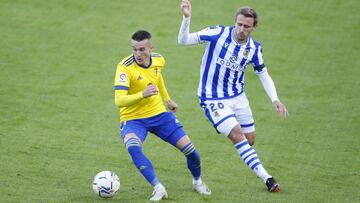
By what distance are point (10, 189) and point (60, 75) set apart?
6668 millimetres

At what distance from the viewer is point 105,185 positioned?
30.2 feet

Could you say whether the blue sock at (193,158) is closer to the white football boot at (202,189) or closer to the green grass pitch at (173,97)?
the white football boot at (202,189)

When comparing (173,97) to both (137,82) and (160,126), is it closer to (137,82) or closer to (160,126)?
(160,126)

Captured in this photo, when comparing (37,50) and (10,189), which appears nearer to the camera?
(10,189)

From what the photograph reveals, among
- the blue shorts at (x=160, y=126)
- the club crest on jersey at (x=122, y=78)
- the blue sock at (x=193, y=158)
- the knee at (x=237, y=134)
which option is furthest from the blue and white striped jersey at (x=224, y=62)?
the club crest on jersey at (x=122, y=78)

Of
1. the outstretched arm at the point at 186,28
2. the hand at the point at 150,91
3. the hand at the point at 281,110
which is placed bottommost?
the hand at the point at 281,110

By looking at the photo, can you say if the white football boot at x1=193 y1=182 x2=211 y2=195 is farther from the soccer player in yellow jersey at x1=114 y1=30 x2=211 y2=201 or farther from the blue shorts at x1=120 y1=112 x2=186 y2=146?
the blue shorts at x1=120 y1=112 x2=186 y2=146

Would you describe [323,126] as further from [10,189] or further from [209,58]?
[10,189]

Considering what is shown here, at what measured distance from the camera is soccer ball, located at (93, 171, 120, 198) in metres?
9.20

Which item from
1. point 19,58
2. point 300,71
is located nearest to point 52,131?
point 19,58

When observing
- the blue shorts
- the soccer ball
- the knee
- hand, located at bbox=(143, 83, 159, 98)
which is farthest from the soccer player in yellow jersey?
the knee

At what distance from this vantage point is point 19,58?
54.7 ft

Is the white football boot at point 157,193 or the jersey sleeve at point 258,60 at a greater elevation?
the jersey sleeve at point 258,60

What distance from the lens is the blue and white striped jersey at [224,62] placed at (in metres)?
10.1
